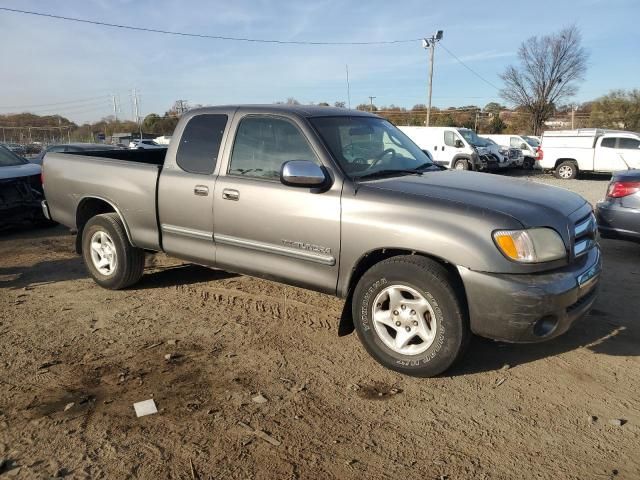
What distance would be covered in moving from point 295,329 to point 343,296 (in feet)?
2.54

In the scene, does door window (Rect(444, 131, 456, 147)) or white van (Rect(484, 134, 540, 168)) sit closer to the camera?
door window (Rect(444, 131, 456, 147))

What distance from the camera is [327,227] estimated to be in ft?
12.3

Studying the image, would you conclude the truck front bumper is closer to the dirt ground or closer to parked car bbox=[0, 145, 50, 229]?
the dirt ground

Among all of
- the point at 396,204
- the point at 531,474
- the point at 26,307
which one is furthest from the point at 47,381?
the point at 531,474

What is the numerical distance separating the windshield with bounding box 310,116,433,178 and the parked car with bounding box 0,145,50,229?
6.02 metres

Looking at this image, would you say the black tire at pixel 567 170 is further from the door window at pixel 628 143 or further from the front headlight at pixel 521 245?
the front headlight at pixel 521 245

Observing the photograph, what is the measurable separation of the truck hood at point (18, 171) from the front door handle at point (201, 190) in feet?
16.3

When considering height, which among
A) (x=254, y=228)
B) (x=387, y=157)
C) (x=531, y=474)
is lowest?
(x=531, y=474)

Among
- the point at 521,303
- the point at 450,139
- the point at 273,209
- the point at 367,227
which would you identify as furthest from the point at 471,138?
the point at 521,303

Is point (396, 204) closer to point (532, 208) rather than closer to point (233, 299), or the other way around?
point (532, 208)

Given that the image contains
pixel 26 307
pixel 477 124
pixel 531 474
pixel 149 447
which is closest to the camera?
pixel 531 474

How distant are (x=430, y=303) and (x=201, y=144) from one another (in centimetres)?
254

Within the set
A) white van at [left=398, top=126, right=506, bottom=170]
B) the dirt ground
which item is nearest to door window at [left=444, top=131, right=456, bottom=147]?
white van at [left=398, top=126, right=506, bottom=170]

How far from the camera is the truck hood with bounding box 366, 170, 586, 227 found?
330cm
